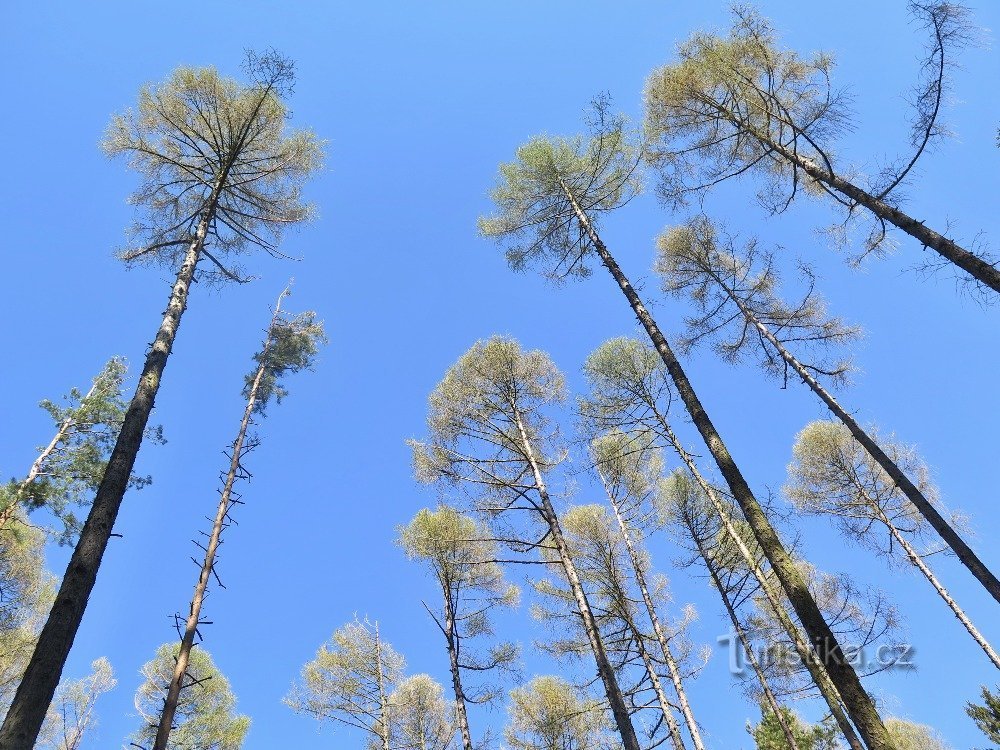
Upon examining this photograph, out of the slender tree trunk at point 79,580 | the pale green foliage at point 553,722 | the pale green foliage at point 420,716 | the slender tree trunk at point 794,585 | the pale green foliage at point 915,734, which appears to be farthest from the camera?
the pale green foliage at point 915,734

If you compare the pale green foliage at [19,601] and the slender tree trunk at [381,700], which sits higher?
the pale green foliage at [19,601]

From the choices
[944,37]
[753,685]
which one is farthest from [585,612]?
[944,37]

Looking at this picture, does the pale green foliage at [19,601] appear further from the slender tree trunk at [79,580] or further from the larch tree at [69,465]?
the slender tree trunk at [79,580]

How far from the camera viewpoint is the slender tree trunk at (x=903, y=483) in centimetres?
838

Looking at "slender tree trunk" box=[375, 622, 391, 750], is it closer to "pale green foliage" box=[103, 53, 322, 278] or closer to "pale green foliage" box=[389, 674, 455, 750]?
"pale green foliage" box=[389, 674, 455, 750]

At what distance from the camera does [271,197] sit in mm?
10430

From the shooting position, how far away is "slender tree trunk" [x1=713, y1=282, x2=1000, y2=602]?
330 inches

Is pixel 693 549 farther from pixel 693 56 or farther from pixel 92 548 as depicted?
pixel 92 548

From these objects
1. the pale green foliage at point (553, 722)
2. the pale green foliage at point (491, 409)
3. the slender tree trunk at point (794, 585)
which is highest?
the pale green foliage at point (491, 409)

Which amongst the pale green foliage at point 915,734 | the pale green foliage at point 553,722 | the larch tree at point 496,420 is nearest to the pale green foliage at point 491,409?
the larch tree at point 496,420

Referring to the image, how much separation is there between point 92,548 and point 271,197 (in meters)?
7.86

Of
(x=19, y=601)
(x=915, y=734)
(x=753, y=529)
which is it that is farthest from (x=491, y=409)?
(x=915, y=734)

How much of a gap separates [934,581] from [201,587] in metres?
13.9

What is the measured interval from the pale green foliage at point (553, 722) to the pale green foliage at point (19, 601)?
1189 cm
